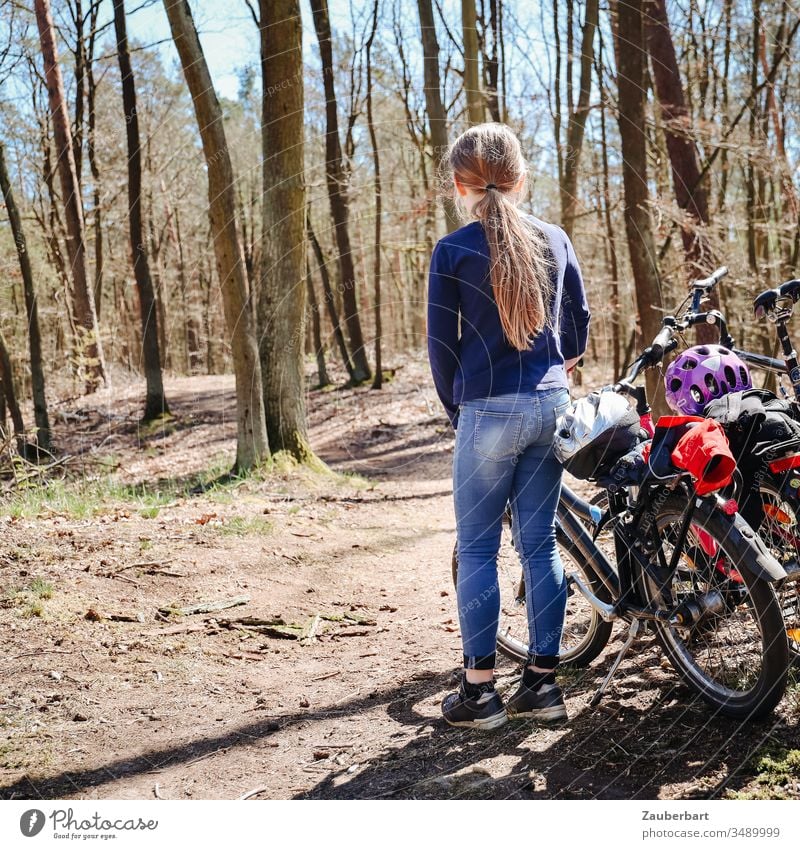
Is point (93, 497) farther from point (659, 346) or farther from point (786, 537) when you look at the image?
point (786, 537)

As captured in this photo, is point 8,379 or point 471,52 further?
point 8,379

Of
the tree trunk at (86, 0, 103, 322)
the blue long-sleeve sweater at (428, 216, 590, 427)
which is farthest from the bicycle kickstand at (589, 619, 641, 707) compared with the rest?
the tree trunk at (86, 0, 103, 322)

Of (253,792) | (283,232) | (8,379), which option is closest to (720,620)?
(253,792)

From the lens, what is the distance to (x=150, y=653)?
3.59 metres

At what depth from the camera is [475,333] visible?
2564 millimetres

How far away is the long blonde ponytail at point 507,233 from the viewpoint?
2.46 m

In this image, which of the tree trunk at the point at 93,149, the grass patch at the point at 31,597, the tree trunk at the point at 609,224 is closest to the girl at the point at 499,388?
the grass patch at the point at 31,597

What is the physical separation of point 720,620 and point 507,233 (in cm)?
148

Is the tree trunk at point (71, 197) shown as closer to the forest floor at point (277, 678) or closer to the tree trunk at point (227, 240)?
the tree trunk at point (227, 240)

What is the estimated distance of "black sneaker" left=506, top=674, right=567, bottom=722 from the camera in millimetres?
2670

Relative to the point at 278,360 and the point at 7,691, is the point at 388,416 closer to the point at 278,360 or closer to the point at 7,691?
the point at 278,360

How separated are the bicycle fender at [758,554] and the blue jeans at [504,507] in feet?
1.83

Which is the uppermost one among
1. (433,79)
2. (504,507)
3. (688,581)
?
(433,79)

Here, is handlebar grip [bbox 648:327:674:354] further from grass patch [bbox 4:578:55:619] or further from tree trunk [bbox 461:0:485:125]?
tree trunk [bbox 461:0:485:125]
